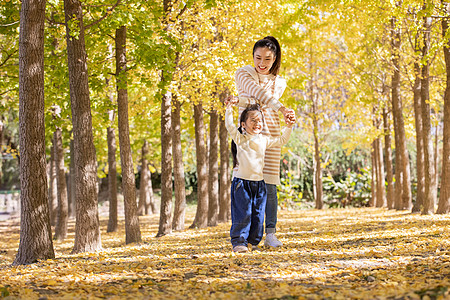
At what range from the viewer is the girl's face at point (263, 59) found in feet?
20.2

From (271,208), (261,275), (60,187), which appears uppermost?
(60,187)

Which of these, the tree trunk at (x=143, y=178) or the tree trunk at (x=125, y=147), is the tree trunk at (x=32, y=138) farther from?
the tree trunk at (x=143, y=178)

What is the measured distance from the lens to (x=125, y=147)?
9.96 meters

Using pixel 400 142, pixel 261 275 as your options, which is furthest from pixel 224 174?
pixel 261 275

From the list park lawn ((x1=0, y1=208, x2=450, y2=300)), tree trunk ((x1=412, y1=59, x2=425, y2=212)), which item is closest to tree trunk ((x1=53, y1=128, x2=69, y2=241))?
park lawn ((x1=0, y1=208, x2=450, y2=300))

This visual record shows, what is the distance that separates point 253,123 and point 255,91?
407mm

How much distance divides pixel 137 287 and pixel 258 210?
232 centimetres

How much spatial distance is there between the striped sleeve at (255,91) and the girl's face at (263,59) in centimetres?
17

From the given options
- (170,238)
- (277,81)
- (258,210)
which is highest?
(277,81)

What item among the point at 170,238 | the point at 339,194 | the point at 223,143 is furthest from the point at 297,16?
the point at 339,194

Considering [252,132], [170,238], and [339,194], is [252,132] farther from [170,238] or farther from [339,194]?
[339,194]

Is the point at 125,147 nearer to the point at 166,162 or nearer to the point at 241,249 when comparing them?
A: the point at 166,162

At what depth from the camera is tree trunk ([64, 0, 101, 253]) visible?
319 inches

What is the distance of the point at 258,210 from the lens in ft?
20.0
